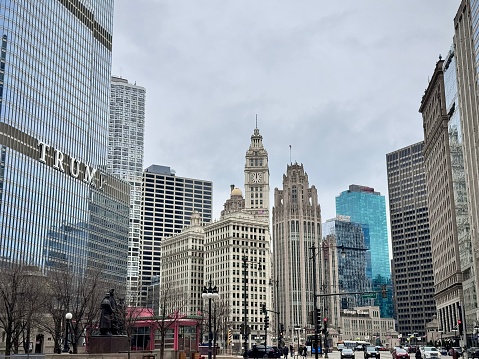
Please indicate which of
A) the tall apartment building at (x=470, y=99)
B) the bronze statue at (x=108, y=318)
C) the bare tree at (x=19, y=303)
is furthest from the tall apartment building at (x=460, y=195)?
the bronze statue at (x=108, y=318)

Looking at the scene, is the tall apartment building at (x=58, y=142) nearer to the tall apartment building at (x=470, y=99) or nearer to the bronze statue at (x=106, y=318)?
the bronze statue at (x=106, y=318)

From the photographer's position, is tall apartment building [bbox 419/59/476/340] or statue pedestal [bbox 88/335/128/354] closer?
statue pedestal [bbox 88/335/128/354]

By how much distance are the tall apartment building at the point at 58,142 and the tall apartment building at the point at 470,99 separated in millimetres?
77934

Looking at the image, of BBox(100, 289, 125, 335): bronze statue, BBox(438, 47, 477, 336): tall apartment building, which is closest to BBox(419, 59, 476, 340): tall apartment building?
BBox(438, 47, 477, 336): tall apartment building

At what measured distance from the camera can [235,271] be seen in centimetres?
18438

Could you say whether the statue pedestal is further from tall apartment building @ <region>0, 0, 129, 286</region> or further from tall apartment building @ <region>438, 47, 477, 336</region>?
tall apartment building @ <region>0, 0, 129, 286</region>

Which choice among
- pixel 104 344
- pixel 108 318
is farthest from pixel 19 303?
pixel 104 344

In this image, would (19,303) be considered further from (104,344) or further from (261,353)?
(261,353)

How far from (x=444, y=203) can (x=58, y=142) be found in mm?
84104

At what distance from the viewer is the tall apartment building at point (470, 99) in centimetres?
9325

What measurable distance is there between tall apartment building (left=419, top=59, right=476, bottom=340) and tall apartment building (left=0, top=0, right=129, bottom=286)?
73808mm

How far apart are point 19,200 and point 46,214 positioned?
1020cm

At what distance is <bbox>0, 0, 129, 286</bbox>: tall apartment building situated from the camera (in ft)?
387

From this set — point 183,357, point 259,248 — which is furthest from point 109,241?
point 183,357
